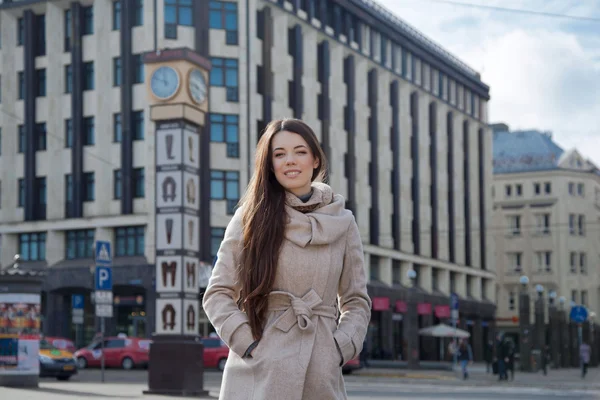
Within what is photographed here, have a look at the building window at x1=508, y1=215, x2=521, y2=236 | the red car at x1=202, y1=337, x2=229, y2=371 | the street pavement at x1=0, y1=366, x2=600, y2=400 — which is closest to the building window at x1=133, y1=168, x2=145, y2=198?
the red car at x1=202, y1=337, x2=229, y2=371

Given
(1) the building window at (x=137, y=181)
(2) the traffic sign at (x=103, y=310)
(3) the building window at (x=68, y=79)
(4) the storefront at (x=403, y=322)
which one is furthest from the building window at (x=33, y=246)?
→ (2) the traffic sign at (x=103, y=310)

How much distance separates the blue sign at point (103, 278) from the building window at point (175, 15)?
25.9 metres

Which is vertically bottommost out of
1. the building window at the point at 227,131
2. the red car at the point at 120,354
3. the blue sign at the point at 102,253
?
the red car at the point at 120,354

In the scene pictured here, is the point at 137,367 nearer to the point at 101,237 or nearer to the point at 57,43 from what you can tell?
the point at 101,237

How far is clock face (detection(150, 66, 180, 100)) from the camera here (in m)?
22.4

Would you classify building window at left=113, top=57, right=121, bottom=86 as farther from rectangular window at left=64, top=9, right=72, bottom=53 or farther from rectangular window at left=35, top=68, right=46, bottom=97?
rectangular window at left=35, top=68, right=46, bottom=97

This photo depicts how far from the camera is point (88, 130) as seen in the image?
5266 centimetres

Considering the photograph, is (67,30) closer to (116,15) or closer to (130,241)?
(116,15)

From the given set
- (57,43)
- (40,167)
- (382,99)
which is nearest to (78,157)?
(40,167)

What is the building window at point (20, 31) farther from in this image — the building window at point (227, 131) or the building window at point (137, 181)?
the building window at point (227, 131)

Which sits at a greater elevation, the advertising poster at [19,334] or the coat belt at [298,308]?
the coat belt at [298,308]

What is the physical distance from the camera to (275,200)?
4031 mm

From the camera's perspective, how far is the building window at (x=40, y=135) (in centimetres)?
5388

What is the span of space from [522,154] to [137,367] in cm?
6097
